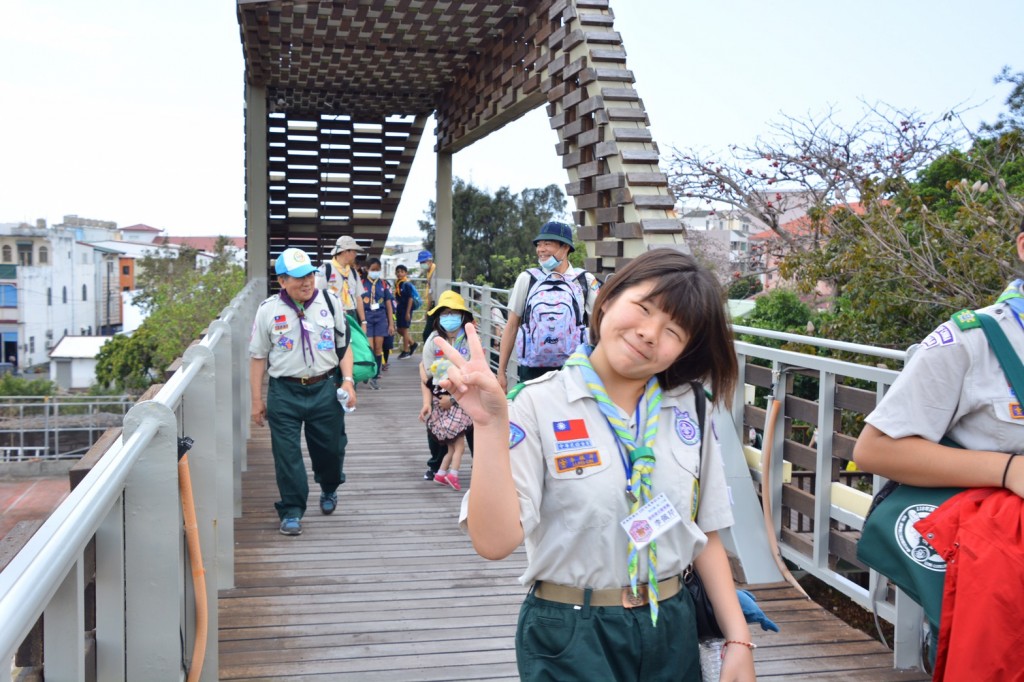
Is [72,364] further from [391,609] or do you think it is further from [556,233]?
[391,609]

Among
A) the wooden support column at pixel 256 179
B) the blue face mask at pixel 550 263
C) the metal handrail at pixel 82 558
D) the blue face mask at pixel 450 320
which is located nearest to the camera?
the metal handrail at pixel 82 558

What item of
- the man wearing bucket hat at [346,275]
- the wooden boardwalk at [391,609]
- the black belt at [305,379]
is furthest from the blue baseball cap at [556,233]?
the man wearing bucket hat at [346,275]

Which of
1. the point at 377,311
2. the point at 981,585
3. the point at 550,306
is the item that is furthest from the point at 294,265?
the point at 377,311

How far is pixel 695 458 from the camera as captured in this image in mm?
2115

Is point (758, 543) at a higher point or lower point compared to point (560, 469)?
lower

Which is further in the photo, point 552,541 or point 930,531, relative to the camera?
point 930,531

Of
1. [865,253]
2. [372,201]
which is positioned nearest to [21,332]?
[372,201]

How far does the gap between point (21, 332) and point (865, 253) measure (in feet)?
327

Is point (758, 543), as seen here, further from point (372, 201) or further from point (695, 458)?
point (372, 201)

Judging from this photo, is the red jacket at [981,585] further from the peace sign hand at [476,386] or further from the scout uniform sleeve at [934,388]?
the peace sign hand at [476,386]

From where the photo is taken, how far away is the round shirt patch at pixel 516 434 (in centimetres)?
195

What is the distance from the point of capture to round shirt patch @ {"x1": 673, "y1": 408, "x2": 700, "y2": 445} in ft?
6.94

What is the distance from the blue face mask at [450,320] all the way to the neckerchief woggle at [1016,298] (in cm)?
435

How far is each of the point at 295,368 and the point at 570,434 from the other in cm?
413
